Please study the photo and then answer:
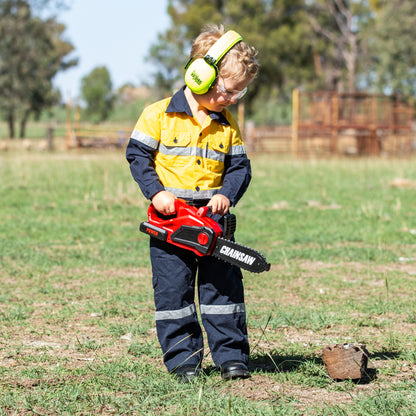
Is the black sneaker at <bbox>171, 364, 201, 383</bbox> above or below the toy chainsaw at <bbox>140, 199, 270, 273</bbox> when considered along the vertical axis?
below

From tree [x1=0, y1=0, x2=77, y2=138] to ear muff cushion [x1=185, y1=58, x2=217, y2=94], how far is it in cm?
4301

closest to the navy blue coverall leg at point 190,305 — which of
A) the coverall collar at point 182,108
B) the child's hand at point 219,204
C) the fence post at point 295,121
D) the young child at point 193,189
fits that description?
the young child at point 193,189

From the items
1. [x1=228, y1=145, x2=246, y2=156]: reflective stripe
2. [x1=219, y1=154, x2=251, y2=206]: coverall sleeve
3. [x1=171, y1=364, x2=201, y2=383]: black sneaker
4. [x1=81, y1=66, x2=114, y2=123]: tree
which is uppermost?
[x1=81, y1=66, x2=114, y2=123]: tree

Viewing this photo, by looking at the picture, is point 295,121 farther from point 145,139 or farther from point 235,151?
point 145,139

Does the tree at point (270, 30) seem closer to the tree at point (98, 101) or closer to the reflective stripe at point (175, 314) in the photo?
the tree at point (98, 101)

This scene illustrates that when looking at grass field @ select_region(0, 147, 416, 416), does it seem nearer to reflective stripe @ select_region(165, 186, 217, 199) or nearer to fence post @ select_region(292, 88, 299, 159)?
reflective stripe @ select_region(165, 186, 217, 199)

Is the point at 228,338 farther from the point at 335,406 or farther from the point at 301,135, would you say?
the point at 301,135

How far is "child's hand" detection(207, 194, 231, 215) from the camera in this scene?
3.44m

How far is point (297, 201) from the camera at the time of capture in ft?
38.3

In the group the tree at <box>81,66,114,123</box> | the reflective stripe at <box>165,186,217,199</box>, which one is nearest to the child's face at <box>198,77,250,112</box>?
the reflective stripe at <box>165,186,217,199</box>

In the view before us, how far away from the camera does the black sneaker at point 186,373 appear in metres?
3.42

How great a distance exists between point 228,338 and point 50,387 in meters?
0.93

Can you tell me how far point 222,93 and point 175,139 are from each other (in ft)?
1.11

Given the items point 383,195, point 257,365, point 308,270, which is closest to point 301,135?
point 383,195
